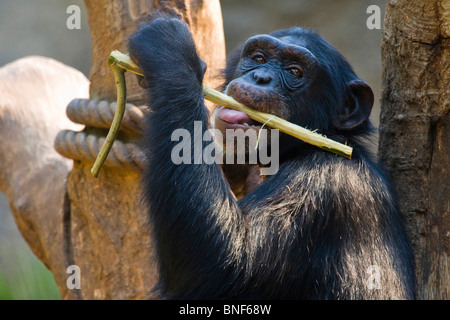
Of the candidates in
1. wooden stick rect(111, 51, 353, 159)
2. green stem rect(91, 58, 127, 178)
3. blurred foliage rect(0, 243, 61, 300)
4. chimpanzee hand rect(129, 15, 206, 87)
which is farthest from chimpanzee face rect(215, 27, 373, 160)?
blurred foliage rect(0, 243, 61, 300)

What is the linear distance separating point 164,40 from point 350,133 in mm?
1216

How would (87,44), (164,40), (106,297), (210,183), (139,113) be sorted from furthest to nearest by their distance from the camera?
(87,44) < (106,297) < (139,113) < (164,40) < (210,183)

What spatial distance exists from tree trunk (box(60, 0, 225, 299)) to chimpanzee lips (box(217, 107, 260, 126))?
0.90 m

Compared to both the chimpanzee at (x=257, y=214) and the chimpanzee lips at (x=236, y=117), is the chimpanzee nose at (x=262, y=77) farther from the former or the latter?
the chimpanzee lips at (x=236, y=117)

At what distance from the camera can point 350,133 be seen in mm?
3471

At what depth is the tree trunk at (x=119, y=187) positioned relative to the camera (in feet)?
13.0

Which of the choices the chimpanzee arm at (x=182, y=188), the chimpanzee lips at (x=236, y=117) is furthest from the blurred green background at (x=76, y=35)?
the chimpanzee arm at (x=182, y=188)

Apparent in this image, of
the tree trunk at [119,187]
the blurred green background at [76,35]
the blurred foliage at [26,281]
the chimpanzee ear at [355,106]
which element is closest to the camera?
the chimpanzee ear at [355,106]

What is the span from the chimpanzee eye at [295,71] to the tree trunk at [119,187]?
77 centimetres

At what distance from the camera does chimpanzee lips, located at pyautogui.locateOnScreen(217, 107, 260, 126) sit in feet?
10.5

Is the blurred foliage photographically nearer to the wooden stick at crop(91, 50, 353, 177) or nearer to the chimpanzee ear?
the wooden stick at crop(91, 50, 353, 177)

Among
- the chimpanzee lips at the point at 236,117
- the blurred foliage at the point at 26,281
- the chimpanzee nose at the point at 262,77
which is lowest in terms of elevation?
the blurred foliage at the point at 26,281

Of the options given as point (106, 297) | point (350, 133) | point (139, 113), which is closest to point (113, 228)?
point (106, 297)

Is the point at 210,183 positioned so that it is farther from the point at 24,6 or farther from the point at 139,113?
the point at 24,6
